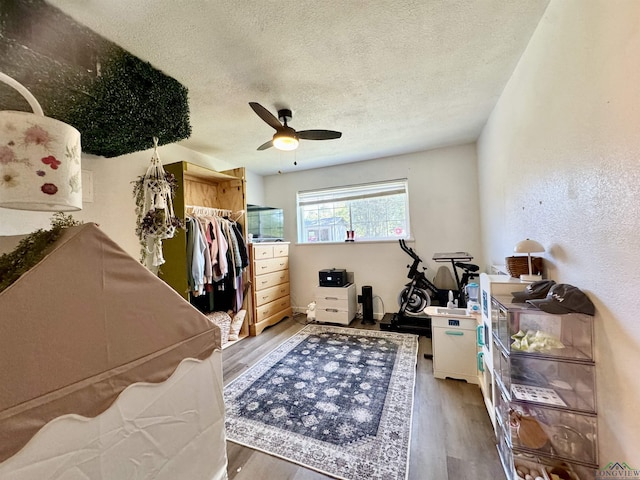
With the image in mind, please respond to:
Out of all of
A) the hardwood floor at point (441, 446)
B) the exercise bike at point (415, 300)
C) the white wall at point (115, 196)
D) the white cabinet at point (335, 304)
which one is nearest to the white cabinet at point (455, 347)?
the hardwood floor at point (441, 446)

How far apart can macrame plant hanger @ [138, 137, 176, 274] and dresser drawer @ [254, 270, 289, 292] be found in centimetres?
130

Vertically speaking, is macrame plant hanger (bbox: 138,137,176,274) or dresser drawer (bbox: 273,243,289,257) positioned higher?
macrame plant hanger (bbox: 138,137,176,274)

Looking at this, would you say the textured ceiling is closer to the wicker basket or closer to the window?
the window

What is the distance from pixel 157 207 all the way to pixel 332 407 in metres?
2.27

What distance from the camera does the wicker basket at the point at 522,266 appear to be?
62.5 inches

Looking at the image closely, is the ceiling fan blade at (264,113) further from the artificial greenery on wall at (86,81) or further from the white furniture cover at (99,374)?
the white furniture cover at (99,374)

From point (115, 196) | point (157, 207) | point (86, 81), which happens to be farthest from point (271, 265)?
point (86, 81)

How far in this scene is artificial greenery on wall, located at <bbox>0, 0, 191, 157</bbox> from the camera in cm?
118

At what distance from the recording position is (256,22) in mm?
1422

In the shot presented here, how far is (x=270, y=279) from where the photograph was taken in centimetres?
380

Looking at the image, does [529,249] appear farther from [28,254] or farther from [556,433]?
[28,254]

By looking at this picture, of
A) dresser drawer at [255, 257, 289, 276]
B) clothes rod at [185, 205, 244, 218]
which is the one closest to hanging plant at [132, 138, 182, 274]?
clothes rod at [185, 205, 244, 218]

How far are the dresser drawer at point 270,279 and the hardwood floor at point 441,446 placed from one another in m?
1.42

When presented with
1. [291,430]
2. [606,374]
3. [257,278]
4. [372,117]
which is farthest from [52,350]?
[257,278]
